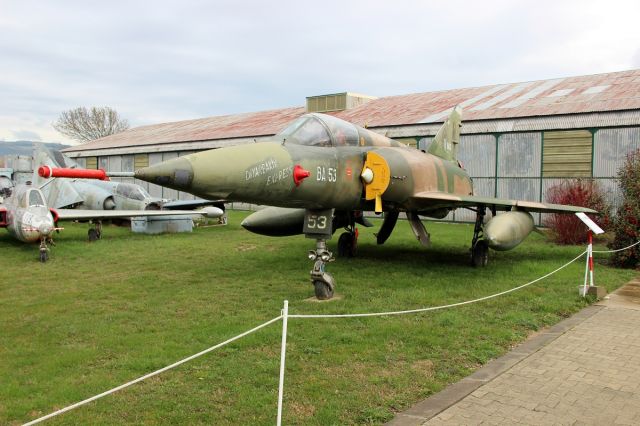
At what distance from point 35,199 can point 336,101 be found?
2393 cm

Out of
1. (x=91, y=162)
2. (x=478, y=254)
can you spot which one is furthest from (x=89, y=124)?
(x=478, y=254)

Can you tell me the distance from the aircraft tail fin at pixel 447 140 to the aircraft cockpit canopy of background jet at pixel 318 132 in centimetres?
525

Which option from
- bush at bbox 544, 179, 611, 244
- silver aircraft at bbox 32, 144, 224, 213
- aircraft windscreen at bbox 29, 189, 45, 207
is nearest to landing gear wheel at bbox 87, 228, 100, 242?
aircraft windscreen at bbox 29, 189, 45, 207

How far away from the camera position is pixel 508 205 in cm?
1159

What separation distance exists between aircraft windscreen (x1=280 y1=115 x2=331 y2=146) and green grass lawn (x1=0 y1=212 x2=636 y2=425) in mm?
→ 2661

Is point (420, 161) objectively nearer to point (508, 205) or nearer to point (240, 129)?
point (508, 205)

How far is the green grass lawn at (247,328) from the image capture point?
4762mm

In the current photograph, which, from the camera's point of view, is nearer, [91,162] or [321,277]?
[321,277]

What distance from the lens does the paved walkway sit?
14.8 feet

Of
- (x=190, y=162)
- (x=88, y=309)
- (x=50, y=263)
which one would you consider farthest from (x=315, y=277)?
(x=50, y=263)

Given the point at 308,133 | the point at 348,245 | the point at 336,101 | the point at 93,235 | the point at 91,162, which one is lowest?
the point at 93,235

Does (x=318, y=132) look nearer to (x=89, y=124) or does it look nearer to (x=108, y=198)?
(x=108, y=198)

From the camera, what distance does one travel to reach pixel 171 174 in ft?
22.1

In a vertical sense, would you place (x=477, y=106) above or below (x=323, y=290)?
above
